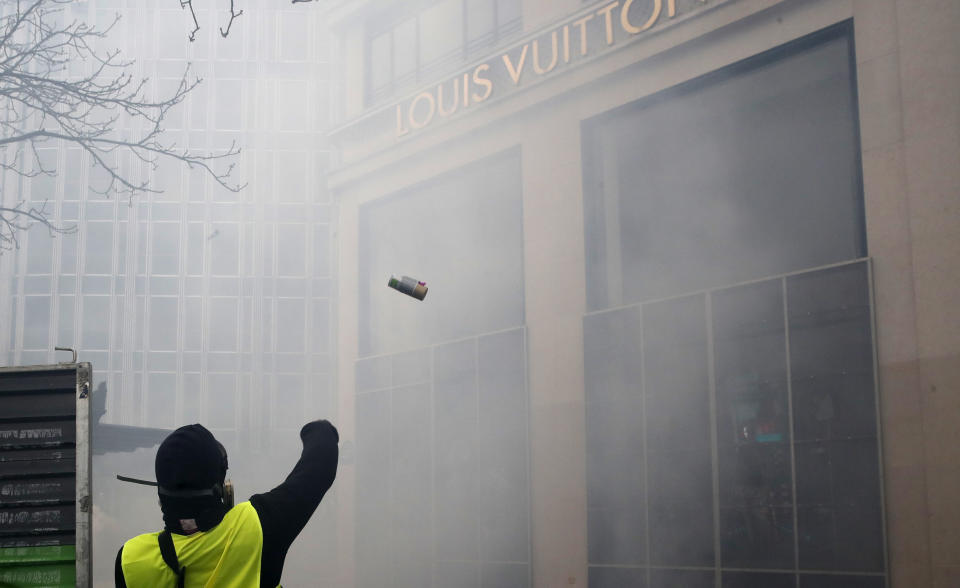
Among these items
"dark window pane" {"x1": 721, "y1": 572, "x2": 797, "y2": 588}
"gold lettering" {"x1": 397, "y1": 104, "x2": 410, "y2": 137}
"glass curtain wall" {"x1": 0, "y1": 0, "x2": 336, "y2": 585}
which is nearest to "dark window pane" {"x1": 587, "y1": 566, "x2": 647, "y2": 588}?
"dark window pane" {"x1": 721, "y1": 572, "x2": 797, "y2": 588}

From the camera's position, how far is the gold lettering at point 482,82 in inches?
504

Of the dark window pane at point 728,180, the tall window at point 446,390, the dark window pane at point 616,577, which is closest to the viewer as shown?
the dark window pane at point 728,180

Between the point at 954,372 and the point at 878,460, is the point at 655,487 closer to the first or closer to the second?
the point at 878,460

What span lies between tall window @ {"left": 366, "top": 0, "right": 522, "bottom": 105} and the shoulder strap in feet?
35.3

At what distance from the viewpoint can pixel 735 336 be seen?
9523 mm

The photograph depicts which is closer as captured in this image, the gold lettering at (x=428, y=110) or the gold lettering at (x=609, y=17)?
the gold lettering at (x=609, y=17)

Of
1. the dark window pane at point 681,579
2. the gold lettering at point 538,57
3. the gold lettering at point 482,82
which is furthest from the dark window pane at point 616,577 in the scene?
the gold lettering at point 482,82

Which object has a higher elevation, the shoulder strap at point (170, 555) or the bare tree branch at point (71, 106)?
the bare tree branch at point (71, 106)

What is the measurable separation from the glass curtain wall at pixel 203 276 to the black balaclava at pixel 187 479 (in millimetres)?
33659

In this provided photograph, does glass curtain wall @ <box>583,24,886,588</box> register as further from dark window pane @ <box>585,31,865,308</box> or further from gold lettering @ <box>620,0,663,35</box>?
gold lettering @ <box>620,0,663,35</box>

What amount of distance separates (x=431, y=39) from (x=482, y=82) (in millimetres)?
1628

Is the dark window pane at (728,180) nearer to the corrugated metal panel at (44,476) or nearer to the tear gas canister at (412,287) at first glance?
the tear gas canister at (412,287)

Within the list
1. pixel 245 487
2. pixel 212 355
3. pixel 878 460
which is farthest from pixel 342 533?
pixel 212 355

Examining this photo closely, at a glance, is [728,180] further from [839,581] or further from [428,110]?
[428,110]
